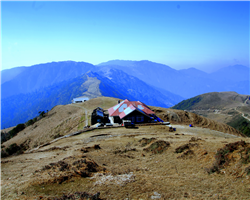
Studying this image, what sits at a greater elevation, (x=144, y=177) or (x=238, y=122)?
(x=144, y=177)

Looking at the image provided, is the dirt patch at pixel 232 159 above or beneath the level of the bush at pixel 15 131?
above

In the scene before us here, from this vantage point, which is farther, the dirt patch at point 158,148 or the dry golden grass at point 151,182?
the dirt patch at point 158,148

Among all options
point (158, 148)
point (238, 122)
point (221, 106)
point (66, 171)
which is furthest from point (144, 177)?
point (221, 106)

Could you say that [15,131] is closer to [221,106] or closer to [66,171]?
[66,171]

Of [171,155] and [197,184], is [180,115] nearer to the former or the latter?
[171,155]

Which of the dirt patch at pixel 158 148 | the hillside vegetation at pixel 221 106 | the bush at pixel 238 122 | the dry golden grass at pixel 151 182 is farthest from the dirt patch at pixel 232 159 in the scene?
the hillside vegetation at pixel 221 106

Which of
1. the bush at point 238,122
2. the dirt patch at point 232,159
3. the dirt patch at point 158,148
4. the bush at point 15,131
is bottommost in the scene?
the bush at point 238,122

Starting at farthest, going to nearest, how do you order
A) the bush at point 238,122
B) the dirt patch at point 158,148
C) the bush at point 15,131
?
the bush at point 238,122 < the bush at point 15,131 < the dirt patch at point 158,148

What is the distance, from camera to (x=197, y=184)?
9.02 metres

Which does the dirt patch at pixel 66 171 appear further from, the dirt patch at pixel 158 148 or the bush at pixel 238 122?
the bush at pixel 238 122

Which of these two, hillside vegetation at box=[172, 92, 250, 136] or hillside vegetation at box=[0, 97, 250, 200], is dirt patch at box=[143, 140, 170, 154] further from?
hillside vegetation at box=[172, 92, 250, 136]

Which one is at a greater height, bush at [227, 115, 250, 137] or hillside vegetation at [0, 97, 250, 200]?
hillside vegetation at [0, 97, 250, 200]

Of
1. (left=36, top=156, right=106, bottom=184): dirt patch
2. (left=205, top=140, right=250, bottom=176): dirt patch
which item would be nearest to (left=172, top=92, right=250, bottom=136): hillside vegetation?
(left=205, top=140, right=250, bottom=176): dirt patch

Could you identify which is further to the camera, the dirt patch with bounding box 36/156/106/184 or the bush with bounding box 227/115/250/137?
the bush with bounding box 227/115/250/137
